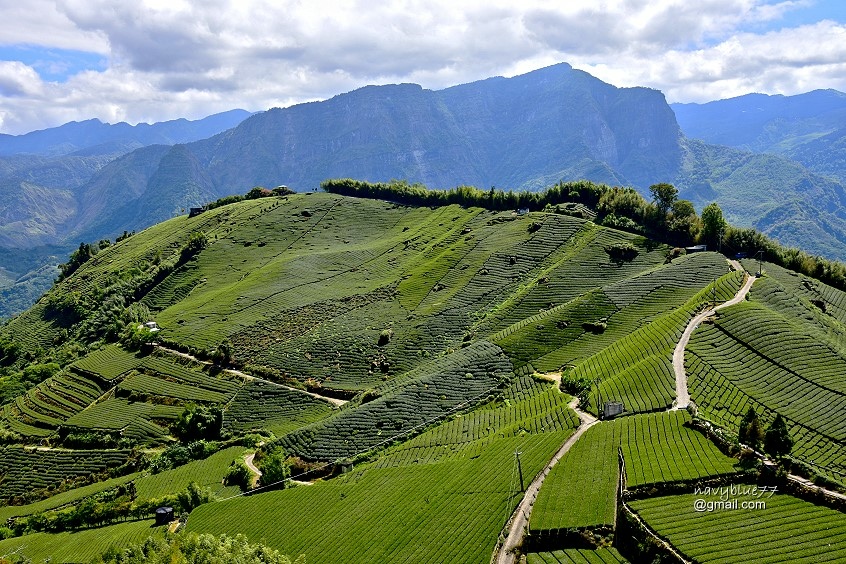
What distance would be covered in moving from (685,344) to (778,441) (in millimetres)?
28477

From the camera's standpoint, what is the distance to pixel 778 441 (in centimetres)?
5028

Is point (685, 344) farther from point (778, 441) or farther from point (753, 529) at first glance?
point (753, 529)

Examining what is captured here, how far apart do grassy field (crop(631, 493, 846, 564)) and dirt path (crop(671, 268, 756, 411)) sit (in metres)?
19.9

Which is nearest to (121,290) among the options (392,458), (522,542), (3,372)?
(3,372)

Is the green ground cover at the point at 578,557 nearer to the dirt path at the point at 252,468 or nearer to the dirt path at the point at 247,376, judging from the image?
the dirt path at the point at 252,468

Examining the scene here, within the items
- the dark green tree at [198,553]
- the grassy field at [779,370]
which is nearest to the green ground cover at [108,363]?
the dark green tree at [198,553]

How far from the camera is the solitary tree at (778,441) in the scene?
5012 cm

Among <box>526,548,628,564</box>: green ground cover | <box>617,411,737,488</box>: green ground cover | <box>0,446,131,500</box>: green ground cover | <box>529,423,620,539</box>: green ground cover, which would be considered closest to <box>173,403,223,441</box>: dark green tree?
<box>0,446,131,500</box>: green ground cover

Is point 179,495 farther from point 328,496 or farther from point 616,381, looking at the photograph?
point 616,381

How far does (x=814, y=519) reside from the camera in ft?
138

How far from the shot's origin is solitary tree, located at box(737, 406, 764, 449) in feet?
171

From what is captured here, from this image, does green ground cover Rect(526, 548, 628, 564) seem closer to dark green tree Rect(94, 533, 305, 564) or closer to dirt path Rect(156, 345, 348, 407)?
dark green tree Rect(94, 533, 305, 564)

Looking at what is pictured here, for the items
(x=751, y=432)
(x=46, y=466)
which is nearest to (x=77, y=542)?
(x=46, y=466)

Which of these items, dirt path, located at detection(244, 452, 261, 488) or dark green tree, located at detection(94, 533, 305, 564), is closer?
dark green tree, located at detection(94, 533, 305, 564)
